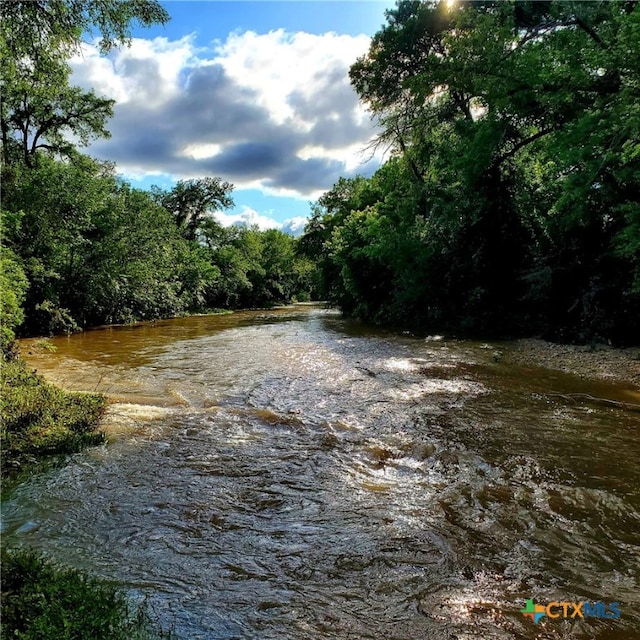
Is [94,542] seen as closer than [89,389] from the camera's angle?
Yes

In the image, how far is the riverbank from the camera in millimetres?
9727

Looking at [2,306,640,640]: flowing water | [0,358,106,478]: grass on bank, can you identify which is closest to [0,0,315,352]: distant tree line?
[0,358,106,478]: grass on bank

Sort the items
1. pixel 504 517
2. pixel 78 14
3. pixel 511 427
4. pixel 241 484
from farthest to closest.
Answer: pixel 78 14 < pixel 511 427 < pixel 241 484 < pixel 504 517

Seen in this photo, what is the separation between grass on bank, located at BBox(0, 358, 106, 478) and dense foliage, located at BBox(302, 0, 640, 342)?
10.2m

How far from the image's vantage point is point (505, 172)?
682 inches

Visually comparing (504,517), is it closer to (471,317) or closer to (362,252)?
(471,317)

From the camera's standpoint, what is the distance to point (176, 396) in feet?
27.7

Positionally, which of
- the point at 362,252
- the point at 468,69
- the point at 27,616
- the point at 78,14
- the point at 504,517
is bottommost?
the point at 504,517

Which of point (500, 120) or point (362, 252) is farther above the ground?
point (500, 120)

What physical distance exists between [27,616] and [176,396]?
630 centimetres

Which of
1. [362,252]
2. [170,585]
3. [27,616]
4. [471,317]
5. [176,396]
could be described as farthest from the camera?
[362,252]

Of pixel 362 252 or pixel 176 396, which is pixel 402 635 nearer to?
pixel 176 396

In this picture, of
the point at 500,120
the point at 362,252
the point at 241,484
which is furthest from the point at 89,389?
the point at 362,252

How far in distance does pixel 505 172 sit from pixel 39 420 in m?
17.2
